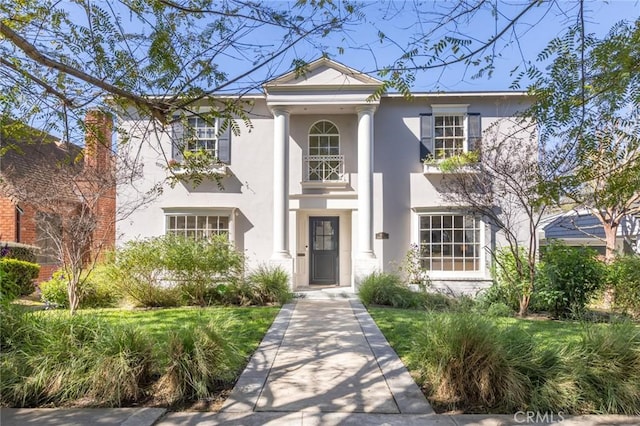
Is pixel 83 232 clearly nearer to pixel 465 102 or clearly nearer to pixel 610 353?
pixel 610 353

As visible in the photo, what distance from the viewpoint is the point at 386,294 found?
368 inches

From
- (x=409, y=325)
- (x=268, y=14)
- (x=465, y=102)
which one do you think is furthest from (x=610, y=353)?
(x=465, y=102)

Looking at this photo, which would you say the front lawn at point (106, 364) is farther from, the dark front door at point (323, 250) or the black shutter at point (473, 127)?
the black shutter at point (473, 127)

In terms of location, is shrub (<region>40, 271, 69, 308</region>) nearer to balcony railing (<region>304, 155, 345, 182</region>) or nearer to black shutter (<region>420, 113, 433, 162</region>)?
balcony railing (<region>304, 155, 345, 182</region>)

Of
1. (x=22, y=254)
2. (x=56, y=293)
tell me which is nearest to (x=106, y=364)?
(x=56, y=293)

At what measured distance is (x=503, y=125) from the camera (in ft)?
37.9

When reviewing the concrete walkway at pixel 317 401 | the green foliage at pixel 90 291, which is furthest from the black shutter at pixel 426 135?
the green foliage at pixel 90 291

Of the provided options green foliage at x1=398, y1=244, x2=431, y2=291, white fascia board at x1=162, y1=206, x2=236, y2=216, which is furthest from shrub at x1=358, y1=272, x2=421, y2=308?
white fascia board at x1=162, y1=206, x2=236, y2=216

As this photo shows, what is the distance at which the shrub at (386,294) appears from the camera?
9.16 metres

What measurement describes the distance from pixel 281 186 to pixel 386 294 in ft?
14.1

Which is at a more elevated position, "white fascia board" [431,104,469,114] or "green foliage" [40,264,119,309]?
"white fascia board" [431,104,469,114]

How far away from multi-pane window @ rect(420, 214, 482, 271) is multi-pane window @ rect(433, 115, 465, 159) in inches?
83.4

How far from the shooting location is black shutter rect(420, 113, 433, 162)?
1188 centimetres

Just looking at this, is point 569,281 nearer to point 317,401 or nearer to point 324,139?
point 317,401
